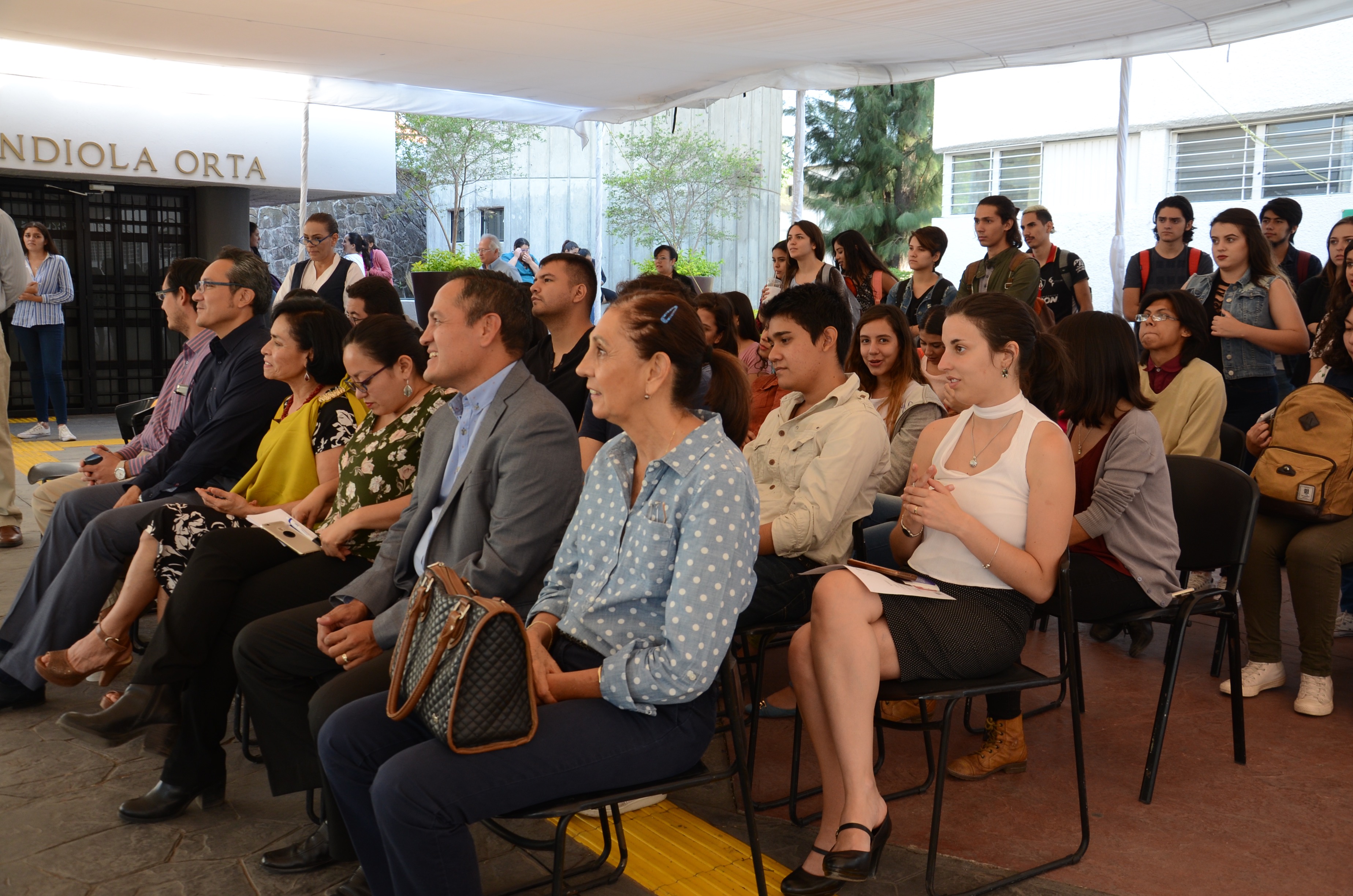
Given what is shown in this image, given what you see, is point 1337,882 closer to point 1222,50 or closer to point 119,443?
point 119,443

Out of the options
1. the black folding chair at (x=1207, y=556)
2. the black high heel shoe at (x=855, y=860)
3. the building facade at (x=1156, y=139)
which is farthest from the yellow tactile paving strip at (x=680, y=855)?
the building facade at (x=1156, y=139)

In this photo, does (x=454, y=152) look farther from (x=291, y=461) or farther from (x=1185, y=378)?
Result: (x=1185, y=378)

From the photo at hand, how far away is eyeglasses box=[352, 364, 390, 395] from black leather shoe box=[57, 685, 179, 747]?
1.01 m

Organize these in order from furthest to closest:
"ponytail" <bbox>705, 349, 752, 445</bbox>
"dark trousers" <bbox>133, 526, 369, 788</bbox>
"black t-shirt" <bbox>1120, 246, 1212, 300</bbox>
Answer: "black t-shirt" <bbox>1120, 246, 1212, 300</bbox> → "dark trousers" <bbox>133, 526, 369, 788</bbox> → "ponytail" <bbox>705, 349, 752, 445</bbox>

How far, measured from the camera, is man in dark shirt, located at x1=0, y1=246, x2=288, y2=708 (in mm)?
3551

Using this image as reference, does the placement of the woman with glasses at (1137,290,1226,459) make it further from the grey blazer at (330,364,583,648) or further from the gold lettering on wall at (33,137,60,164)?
the gold lettering on wall at (33,137,60,164)

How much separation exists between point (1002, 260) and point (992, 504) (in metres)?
3.78

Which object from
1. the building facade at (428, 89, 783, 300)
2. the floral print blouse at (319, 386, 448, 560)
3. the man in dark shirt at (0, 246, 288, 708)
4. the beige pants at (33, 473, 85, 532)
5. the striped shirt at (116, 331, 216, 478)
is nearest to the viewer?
the floral print blouse at (319, 386, 448, 560)

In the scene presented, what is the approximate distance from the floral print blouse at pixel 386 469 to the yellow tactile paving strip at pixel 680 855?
1020 mm

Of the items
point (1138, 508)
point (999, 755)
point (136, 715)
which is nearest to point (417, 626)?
point (136, 715)

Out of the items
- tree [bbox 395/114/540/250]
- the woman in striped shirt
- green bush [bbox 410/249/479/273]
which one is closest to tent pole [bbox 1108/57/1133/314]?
the woman in striped shirt

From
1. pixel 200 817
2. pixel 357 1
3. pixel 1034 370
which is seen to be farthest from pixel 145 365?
pixel 1034 370

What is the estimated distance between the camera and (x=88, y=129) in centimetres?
1077

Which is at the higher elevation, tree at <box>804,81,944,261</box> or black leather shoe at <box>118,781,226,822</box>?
tree at <box>804,81,944,261</box>
